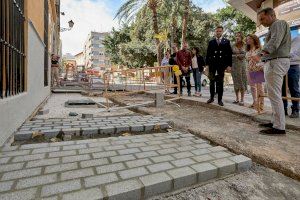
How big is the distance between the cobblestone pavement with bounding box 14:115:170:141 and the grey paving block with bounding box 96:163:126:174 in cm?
145

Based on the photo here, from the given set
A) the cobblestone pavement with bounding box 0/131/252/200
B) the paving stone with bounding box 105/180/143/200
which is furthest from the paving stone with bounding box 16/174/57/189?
the paving stone with bounding box 105/180/143/200

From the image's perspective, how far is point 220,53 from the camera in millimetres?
6438

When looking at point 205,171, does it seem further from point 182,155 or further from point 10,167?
point 10,167

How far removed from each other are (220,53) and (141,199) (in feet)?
16.9

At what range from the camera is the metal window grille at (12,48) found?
3164 millimetres

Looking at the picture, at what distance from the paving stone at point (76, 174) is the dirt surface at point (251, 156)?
0.70 meters

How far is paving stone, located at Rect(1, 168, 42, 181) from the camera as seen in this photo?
7.09ft

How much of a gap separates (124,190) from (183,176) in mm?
564

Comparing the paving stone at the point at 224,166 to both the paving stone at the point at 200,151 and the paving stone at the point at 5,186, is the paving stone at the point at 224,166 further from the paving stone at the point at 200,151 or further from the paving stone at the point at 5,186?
the paving stone at the point at 5,186

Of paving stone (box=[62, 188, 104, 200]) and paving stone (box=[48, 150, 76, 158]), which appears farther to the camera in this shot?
paving stone (box=[48, 150, 76, 158])

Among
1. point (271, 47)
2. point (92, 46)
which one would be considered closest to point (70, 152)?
point (271, 47)

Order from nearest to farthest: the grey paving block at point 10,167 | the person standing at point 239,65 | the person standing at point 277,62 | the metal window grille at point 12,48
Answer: the grey paving block at point 10,167 → the metal window grille at point 12,48 → the person standing at point 277,62 → the person standing at point 239,65

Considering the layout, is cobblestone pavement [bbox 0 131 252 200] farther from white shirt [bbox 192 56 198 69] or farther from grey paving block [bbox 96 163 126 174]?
white shirt [bbox 192 56 198 69]

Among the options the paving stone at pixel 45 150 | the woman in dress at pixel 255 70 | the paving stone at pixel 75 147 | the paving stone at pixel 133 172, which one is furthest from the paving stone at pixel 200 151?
the woman in dress at pixel 255 70
